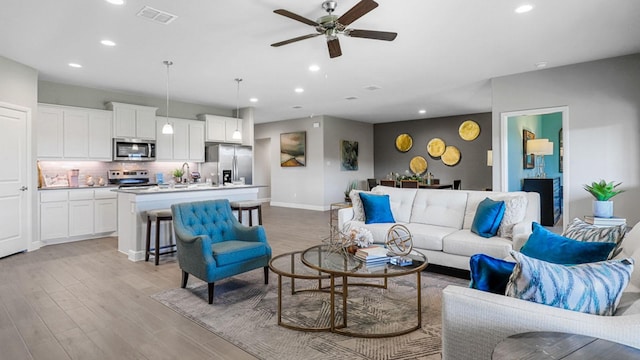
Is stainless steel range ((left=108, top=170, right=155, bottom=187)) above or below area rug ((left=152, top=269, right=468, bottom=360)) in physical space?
above

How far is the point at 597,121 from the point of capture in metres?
4.74

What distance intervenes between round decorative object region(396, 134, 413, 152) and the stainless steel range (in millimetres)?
7302

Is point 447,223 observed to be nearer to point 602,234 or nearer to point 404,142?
point 602,234

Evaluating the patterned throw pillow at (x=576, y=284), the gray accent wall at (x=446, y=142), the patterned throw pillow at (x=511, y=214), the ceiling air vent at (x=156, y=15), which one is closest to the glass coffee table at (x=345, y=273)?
the patterned throw pillow at (x=576, y=284)

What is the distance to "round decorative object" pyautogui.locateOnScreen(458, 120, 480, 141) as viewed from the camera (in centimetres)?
941

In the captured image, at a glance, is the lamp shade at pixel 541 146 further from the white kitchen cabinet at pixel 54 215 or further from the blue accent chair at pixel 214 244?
the white kitchen cabinet at pixel 54 215

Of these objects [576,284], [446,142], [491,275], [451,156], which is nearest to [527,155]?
[451,156]

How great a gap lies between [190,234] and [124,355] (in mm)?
1198

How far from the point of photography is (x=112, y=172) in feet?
20.2

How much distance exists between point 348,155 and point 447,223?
6.30 m

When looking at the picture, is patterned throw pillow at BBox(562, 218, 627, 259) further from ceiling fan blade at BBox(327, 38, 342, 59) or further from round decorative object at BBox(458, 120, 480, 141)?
Answer: round decorative object at BBox(458, 120, 480, 141)

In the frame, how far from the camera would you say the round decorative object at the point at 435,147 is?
10.0 meters

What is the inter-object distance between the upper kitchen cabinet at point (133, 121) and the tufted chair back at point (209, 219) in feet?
12.0

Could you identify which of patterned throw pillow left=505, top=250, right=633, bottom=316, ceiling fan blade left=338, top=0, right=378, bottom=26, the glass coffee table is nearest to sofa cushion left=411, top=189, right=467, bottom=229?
the glass coffee table
